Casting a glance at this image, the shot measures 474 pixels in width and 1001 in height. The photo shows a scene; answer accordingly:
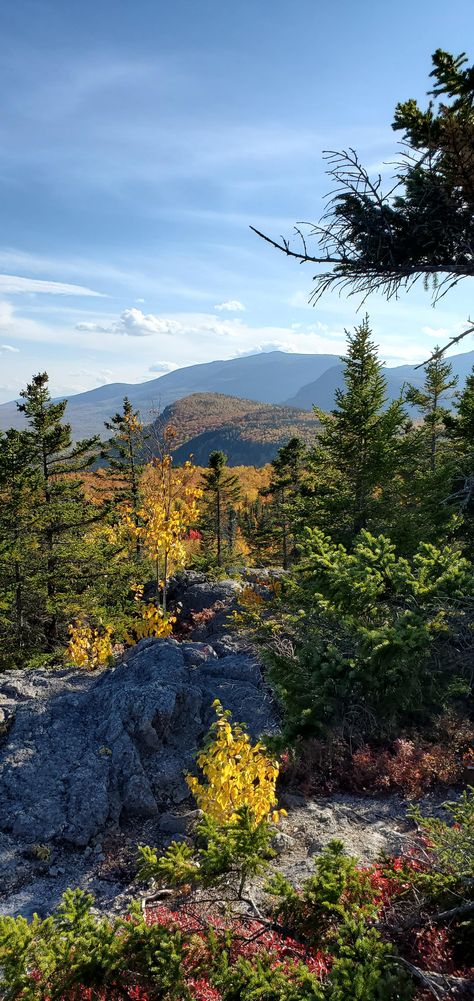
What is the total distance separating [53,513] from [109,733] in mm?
9675

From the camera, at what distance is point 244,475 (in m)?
104

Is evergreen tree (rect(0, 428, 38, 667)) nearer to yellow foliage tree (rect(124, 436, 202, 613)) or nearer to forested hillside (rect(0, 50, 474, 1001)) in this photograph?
forested hillside (rect(0, 50, 474, 1001))

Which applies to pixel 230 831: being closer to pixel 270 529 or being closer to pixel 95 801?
pixel 95 801

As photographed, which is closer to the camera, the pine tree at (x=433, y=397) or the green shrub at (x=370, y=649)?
the green shrub at (x=370, y=649)

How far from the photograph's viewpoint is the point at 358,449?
15.0m

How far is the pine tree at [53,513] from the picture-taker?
16812 mm

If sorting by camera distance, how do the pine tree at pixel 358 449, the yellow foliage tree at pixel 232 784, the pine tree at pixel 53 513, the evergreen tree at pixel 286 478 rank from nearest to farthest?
the yellow foliage tree at pixel 232 784 < the pine tree at pixel 358 449 < the pine tree at pixel 53 513 < the evergreen tree at pixel 286 478

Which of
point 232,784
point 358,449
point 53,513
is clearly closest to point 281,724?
point 232,784

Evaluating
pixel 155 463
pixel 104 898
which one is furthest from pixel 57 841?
pixel 155 463

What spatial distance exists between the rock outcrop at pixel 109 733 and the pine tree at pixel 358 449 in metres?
5.85

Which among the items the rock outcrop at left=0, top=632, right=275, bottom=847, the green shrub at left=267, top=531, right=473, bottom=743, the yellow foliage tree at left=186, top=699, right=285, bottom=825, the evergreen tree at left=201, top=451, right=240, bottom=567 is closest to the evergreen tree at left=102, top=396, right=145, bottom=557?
the evergreen tree at left=201, top=451, right=240, bottom=567

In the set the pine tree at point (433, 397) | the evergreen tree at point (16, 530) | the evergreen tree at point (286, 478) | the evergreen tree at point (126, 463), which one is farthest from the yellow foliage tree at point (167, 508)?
the evergreen tree at point (286, 478)

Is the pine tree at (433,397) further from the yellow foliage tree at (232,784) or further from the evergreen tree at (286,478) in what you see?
the yellow foliage tree at (232,784)

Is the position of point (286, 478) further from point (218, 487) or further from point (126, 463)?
point (126, 463)
